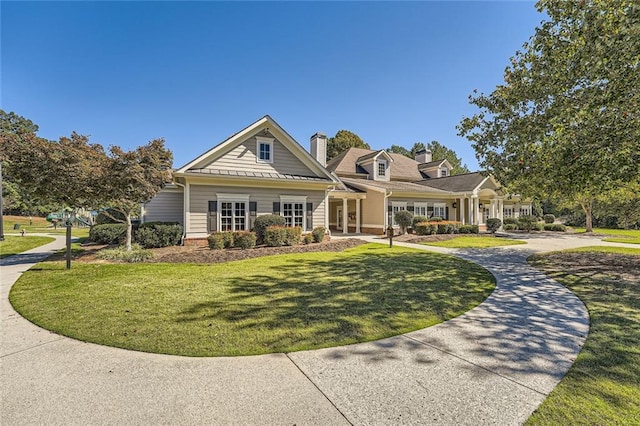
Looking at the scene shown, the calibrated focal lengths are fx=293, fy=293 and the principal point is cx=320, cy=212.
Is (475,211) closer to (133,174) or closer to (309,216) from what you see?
(309,216)

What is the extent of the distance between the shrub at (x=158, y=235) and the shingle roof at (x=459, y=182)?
22280 mm

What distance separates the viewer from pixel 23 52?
11484mm

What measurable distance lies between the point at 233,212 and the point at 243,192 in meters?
1.18

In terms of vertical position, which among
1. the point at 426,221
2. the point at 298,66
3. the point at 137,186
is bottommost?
the point at 426,221

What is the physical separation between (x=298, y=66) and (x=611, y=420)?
54.8ft

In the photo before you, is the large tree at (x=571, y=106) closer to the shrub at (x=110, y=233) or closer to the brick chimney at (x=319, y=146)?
the brick chimney at (x=319, y=146)

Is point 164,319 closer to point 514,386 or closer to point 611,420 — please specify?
point 514,386

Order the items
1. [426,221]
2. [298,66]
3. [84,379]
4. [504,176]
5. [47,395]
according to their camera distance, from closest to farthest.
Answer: [47,395] < [84,379] < [504,176] < [298,66] < [426,221]

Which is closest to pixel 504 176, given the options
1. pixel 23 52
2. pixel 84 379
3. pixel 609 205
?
pixel 84 379

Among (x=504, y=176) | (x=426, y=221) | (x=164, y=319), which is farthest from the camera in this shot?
(x=426, y=221)

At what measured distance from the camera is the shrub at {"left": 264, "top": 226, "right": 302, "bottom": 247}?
14.2 meters

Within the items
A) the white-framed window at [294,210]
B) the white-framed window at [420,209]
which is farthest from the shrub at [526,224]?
the white-framed window at [294,210]

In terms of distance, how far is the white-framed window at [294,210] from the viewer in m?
16.5

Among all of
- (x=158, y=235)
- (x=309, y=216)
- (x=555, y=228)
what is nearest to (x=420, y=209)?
(x=309, y=216)
